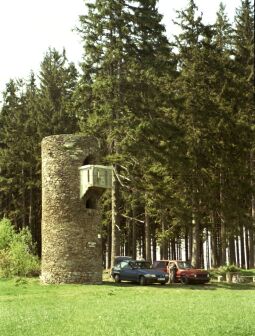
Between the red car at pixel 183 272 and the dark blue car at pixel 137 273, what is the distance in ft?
4.54

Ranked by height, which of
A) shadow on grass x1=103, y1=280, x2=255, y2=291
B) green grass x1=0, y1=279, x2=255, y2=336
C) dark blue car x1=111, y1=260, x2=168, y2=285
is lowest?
shadow on grass x1=103, y1=280, x2=255, y2=291

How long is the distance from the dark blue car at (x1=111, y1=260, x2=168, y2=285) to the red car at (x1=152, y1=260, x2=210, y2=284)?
4.54 ft

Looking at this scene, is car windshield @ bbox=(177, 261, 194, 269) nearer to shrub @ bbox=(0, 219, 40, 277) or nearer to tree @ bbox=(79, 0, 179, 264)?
tree @ bbox=(79, 0, 179, 264)

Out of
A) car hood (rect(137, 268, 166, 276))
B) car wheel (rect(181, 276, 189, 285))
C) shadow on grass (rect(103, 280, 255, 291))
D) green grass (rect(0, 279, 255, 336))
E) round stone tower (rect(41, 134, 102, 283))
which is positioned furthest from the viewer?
car wheel (rect(181, 276, 189, 285))

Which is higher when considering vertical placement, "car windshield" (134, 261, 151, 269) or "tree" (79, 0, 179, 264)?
"tree" (79, 0, 179, 264)

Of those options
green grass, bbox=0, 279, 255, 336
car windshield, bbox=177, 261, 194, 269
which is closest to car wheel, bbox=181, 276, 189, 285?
car windshield, bbox=177, 261, 194, 269

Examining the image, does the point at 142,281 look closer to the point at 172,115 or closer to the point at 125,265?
the point at 125,265

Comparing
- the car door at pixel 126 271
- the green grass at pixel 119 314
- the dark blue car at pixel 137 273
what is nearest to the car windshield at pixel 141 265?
the dark blue car at pixel 137 273

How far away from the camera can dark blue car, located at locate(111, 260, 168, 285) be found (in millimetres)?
26859

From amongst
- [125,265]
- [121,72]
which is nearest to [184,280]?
[125,265]

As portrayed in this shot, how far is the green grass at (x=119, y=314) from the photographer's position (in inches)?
460

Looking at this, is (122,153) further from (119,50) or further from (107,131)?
(119,50)

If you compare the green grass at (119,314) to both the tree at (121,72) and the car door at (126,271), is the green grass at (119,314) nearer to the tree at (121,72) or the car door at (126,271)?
the car door at (126,271)

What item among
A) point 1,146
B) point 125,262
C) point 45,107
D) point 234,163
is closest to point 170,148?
point 234,163
